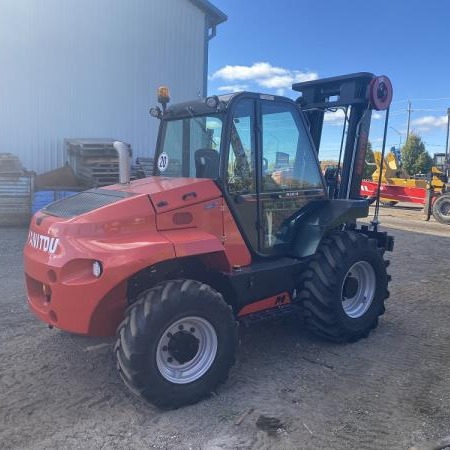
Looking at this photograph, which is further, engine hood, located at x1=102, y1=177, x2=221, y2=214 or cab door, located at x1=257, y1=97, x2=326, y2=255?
cab door, located at x1=257, y1=97, x2=326, y2=255

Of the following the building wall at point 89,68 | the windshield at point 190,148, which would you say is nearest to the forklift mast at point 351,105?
the windshield at point 190,148

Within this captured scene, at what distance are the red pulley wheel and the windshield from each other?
69.2 inches

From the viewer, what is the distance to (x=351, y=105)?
518cm

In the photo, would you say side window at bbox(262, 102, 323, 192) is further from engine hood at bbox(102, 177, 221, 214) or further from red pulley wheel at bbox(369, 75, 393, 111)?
red pulley wheel at bbox(369, 75, 393, 111)

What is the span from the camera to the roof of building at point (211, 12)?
14969 millimetres

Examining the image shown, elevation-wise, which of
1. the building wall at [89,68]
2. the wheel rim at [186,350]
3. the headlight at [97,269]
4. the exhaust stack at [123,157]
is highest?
the building wall at [89,68]

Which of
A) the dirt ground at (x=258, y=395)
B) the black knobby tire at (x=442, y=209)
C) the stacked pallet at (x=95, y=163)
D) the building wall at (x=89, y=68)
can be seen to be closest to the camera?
the dirt ground at (x=258, y=395)

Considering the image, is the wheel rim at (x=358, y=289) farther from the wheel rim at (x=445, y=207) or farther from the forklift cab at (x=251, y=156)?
the wheel rim at (x=445, y=207)

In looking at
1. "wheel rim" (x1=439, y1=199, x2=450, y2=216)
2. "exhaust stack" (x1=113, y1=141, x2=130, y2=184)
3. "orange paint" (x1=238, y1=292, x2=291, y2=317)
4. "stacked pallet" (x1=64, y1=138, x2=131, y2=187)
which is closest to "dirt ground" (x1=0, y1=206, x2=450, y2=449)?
"orange paint" (x1=238, y1=292, x2=291, y2=317)

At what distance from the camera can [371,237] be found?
5375 millimetres

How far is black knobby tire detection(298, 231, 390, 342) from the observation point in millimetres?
4496

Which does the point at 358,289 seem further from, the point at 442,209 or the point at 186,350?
the point at 442,209

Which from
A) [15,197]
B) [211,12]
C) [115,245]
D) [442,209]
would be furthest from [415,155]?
[115,245]

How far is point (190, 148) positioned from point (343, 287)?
77.2 inches
